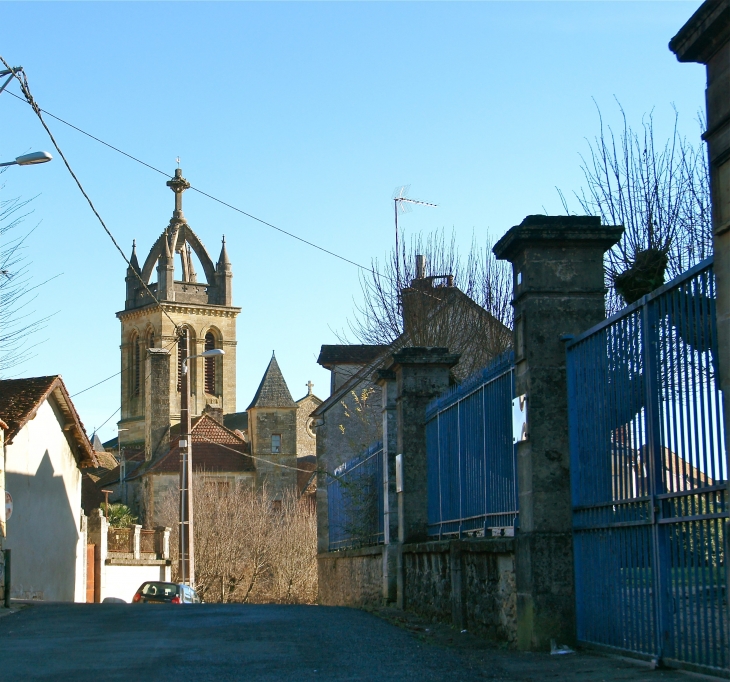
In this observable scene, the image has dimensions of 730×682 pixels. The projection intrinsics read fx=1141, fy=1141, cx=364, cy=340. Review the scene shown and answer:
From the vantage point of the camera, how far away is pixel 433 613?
11156mm

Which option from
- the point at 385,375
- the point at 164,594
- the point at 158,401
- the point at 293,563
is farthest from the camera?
the point at 158,401

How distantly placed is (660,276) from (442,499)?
342cm

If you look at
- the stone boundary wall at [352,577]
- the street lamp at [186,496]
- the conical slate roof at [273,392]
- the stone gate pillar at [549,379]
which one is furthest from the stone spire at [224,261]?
the stone gate pillar at [549,379]

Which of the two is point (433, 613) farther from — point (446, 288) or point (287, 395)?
point (287, 395)

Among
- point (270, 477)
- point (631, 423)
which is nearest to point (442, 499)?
point (631, 423)

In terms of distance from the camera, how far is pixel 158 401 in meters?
54.1

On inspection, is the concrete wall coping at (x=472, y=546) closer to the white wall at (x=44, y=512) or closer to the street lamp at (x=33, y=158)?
the street lamp at (x=33, y=158)

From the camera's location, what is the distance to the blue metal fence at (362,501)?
15633 mm

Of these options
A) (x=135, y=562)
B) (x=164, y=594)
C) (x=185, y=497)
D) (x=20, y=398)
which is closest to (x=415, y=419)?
(x=164, y=594)

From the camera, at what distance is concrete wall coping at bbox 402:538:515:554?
8531mm

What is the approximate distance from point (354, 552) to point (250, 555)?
2657cm

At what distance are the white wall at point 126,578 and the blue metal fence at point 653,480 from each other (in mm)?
29296

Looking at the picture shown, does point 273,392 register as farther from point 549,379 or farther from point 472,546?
point 549,379

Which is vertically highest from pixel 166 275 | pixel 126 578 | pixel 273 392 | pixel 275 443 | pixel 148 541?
pixel 166 275
